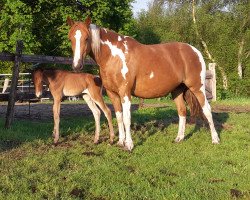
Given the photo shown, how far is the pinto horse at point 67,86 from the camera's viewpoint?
8.97 meters

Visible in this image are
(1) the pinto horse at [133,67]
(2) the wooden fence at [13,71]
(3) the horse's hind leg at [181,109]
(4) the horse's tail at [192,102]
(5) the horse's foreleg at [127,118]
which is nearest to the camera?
(1) the pinto horse at [133,67]

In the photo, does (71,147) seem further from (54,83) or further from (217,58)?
(217,58)

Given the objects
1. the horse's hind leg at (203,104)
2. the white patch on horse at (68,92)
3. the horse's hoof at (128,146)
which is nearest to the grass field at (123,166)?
the horse's hoof at (128,146)

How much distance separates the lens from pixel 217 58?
3853 centimetres

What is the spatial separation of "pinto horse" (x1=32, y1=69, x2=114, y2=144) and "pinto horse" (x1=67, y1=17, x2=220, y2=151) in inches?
23.9

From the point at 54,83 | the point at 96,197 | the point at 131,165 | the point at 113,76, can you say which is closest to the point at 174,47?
the point at 113,76

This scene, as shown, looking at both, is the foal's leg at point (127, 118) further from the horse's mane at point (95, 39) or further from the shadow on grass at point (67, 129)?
the horse's mane at point (95, 39)

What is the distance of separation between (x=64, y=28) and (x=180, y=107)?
2227cm

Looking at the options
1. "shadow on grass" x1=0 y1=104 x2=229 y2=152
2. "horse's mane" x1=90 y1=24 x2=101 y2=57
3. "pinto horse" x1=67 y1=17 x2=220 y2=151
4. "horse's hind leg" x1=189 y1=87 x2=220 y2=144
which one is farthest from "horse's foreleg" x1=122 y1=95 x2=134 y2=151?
"horse's hind leg" x1=189 y1=87 x2=220 y2=144

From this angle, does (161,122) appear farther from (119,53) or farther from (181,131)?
(119,53)

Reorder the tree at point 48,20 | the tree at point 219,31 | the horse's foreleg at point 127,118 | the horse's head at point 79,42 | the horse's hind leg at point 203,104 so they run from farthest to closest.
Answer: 1. the tree at point 219,31
2. the tree at point 48,20
3. the horse's hind leg at point 203,104
4. the horse's foreleg at point 127,118
5. the horse's head at point 79,42

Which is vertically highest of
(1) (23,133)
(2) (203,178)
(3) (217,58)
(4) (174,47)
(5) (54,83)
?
(4) (174,47)

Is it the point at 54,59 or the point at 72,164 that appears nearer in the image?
the point at 72,164

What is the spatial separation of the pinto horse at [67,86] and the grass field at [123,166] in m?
0.54
